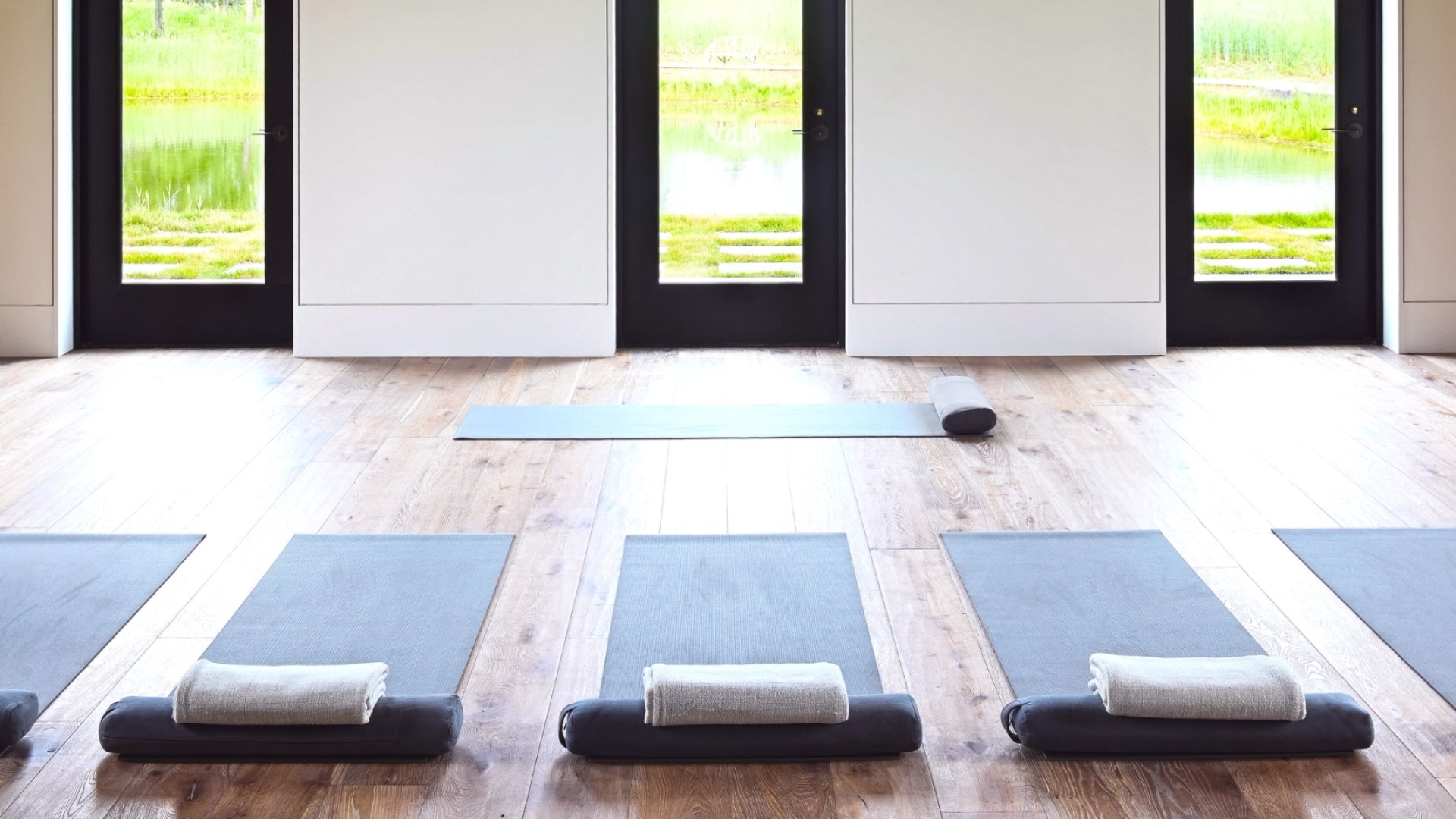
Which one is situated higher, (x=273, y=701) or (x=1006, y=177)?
(x=1006, y=177)

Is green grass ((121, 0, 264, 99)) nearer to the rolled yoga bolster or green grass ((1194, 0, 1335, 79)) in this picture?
the rolled yoga bolster

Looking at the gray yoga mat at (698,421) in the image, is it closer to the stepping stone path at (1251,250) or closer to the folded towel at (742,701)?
the stepping stone path at (1251,250)

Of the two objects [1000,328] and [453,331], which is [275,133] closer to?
[453,331]

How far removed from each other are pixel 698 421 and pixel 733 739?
2.45 m

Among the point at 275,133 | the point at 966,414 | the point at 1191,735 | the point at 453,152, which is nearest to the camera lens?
the point at 1191,735

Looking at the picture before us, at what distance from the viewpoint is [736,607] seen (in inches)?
110

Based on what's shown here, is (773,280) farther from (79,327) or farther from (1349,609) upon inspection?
(1349,609)

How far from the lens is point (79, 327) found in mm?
5953

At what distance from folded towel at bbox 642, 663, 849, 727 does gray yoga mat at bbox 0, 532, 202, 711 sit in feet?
3.34

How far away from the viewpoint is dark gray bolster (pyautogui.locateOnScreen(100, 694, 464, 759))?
7.07 ft

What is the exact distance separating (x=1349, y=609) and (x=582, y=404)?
270 cm

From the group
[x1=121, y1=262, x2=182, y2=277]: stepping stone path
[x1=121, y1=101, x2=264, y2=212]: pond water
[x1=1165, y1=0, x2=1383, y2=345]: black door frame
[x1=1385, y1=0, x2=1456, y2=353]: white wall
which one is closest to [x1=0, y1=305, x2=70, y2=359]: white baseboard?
[x1=121, y1=262, x2=182, y2=277]: stepping stone path

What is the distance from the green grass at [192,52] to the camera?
5820mm

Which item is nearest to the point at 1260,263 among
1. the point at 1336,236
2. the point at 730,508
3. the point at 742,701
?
the point at 1336,236
